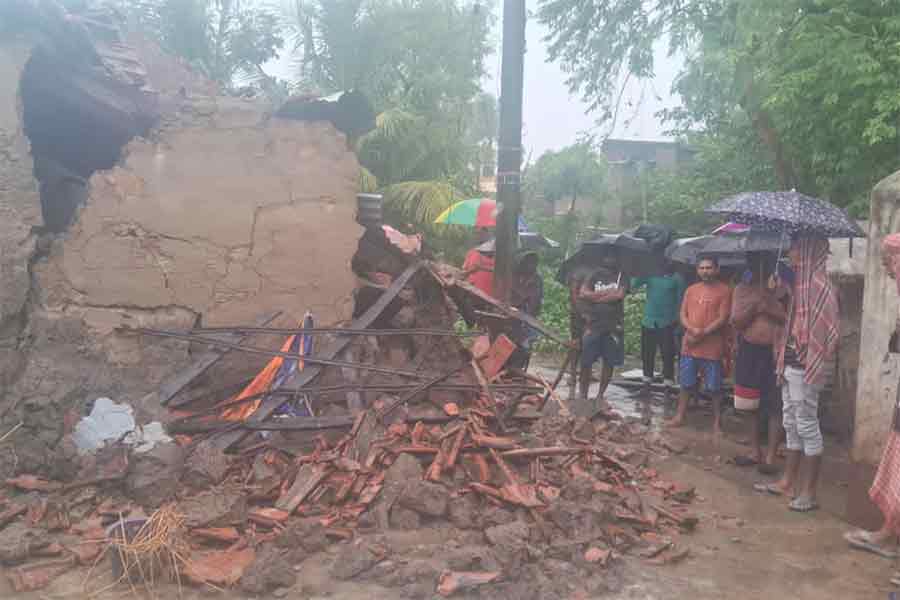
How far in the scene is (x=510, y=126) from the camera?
6.83 m

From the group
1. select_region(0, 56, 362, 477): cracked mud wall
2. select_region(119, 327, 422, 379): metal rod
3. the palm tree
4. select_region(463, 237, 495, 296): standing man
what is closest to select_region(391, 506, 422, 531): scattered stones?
select_region(119, 327, 422, 379): metal rod

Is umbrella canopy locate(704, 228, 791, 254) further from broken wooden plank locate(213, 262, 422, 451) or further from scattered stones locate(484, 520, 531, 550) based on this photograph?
scattered stones locate(484, 520, 531, 550)

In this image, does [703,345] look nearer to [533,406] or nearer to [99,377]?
[533,406]

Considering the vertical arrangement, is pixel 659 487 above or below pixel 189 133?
below

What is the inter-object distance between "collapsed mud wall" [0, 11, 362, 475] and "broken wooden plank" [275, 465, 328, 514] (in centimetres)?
139

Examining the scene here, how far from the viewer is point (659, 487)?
591cm

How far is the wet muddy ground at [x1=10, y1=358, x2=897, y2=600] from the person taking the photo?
411 centimetres

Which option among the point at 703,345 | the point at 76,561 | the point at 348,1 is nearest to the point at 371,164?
the point at 348,1

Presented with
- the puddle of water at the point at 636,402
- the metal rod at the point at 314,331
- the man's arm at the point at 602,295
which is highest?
the man's arm at the point at 602,295

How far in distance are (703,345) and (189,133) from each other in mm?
5060

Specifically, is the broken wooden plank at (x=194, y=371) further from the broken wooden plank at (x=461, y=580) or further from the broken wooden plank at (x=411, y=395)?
the broken wooden plank at (x=461, y=580)

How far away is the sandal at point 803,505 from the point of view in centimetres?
565

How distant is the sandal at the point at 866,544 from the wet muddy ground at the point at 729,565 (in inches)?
2.3

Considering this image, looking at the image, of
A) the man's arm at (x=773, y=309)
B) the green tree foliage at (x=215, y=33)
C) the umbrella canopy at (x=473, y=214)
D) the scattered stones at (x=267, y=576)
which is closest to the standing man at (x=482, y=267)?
the umbrella canopy at (x=473, y=214)
